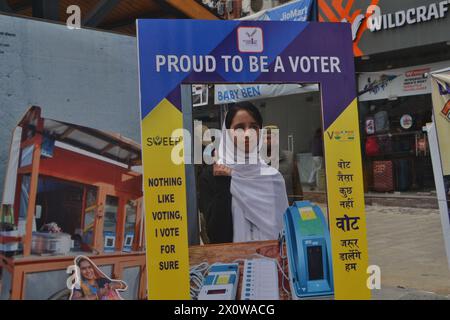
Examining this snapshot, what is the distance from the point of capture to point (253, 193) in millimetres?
3148

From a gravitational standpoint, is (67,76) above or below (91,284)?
above

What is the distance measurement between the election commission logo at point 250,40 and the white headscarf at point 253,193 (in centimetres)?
60

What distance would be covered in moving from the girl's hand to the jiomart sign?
23.6 feet

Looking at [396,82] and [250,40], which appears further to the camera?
[396,82]

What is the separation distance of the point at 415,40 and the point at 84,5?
6874mm

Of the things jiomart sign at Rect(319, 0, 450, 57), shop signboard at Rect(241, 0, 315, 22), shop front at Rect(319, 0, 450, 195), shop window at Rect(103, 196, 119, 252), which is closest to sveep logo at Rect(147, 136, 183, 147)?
shop window at Rect(103, 196, 119, 252)

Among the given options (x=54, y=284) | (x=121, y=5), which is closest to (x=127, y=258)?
(x=54, y=284)

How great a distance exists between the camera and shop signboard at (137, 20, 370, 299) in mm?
2799

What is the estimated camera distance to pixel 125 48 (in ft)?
11.0

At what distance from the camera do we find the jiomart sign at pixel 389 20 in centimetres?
916

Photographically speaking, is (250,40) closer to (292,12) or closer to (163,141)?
(163,141)

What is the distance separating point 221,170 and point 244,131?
1.03 ft

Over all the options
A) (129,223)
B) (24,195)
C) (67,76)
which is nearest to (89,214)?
(129,223)

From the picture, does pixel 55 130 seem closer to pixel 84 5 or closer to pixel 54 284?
pixel 54 284
